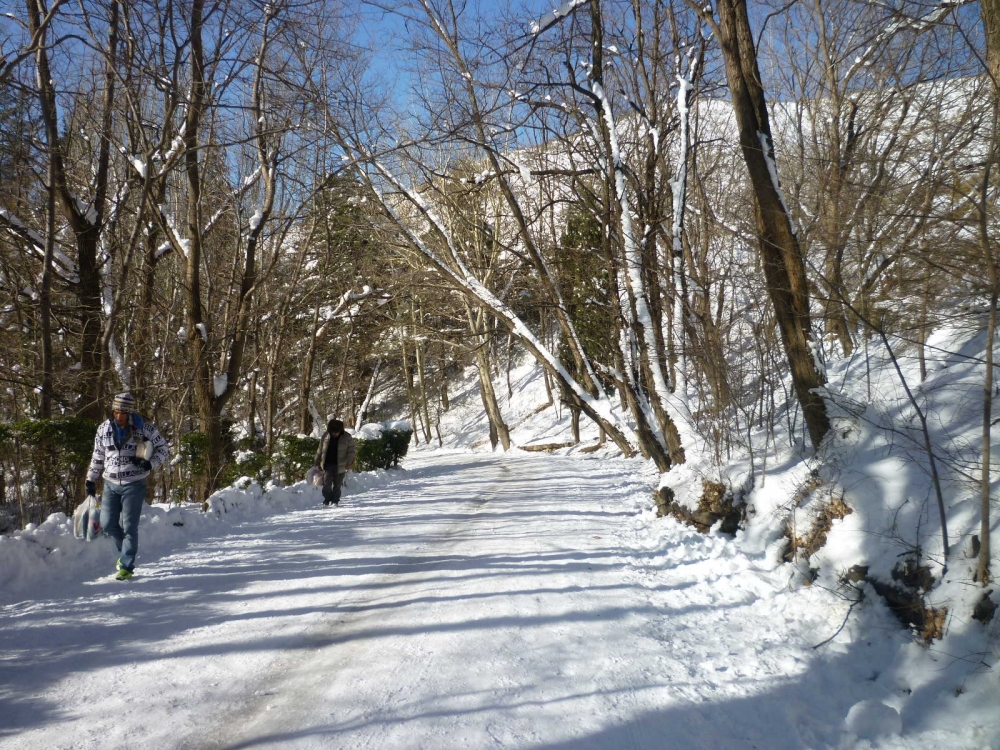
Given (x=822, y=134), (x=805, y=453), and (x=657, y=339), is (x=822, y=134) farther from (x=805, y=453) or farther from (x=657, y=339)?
(x=805, y=453)

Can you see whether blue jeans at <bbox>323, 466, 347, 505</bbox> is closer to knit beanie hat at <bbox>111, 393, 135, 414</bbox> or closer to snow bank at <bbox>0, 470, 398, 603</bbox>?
snow bank at <bbox>0, 470, 398, 603</bbox>

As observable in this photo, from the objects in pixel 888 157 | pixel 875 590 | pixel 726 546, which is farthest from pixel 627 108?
pixel 875 590

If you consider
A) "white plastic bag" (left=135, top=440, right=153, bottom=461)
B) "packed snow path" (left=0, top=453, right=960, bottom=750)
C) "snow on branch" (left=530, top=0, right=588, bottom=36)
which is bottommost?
"packed snow path" (left=0, top=453, right=960, bottom=750)

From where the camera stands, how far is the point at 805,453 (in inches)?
298

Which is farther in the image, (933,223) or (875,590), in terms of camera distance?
(933,223)

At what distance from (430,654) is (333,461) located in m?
7.54

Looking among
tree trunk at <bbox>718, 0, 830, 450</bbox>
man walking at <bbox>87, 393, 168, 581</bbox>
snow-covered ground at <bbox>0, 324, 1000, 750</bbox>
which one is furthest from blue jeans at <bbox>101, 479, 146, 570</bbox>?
tree trunk at <bbox>718, 0, 830, 450</bbox>

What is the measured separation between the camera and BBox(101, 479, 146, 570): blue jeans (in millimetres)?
5621

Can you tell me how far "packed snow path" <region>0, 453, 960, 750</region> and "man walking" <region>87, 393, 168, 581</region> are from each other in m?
0.47

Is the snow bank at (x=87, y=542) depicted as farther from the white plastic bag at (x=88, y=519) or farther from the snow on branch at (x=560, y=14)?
the snow on branch at (x=560, y=14)

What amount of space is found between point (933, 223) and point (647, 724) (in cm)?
470

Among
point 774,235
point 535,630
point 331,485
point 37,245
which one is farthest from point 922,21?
point 37,245

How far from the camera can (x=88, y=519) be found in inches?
226

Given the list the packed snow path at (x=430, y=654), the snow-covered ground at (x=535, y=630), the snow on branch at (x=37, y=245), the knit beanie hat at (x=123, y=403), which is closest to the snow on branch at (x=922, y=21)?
the snow-covered ground at (x=535, y=630)
